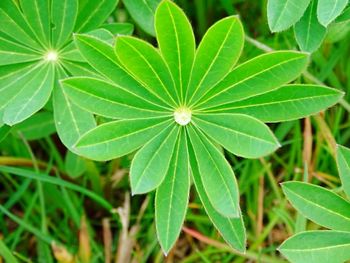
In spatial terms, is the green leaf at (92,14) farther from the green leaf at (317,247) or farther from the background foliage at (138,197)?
the green leaf at (317,247)

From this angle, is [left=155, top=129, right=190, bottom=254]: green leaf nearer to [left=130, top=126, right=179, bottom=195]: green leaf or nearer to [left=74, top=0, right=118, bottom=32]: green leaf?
[left=130, top=126, right=179, bottom=195]: green leaf

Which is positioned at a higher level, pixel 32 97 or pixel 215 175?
pixel 32 97

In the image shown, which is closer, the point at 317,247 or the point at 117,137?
the point at 117,137

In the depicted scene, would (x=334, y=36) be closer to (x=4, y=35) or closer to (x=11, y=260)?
(x=4, y=35)

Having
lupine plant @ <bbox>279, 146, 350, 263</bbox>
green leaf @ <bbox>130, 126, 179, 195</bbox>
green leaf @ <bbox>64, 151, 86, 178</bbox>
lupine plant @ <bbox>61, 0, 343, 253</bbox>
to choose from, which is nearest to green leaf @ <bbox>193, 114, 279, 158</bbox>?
lupine plant @ <bbox>61, 0, 343, 253</bbox>

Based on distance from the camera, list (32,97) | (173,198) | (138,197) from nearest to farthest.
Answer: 1. (173,198)
2. (32,97)
3. (138,197)

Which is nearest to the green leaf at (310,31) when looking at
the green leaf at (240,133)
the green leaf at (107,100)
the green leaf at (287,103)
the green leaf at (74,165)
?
the green leaf at (287,103)

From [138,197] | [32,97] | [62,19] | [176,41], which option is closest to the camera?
[176,41]

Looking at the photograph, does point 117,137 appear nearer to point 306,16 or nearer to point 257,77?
point 257,77

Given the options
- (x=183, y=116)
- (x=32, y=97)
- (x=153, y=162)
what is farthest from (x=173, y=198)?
(x=32, y=97)
